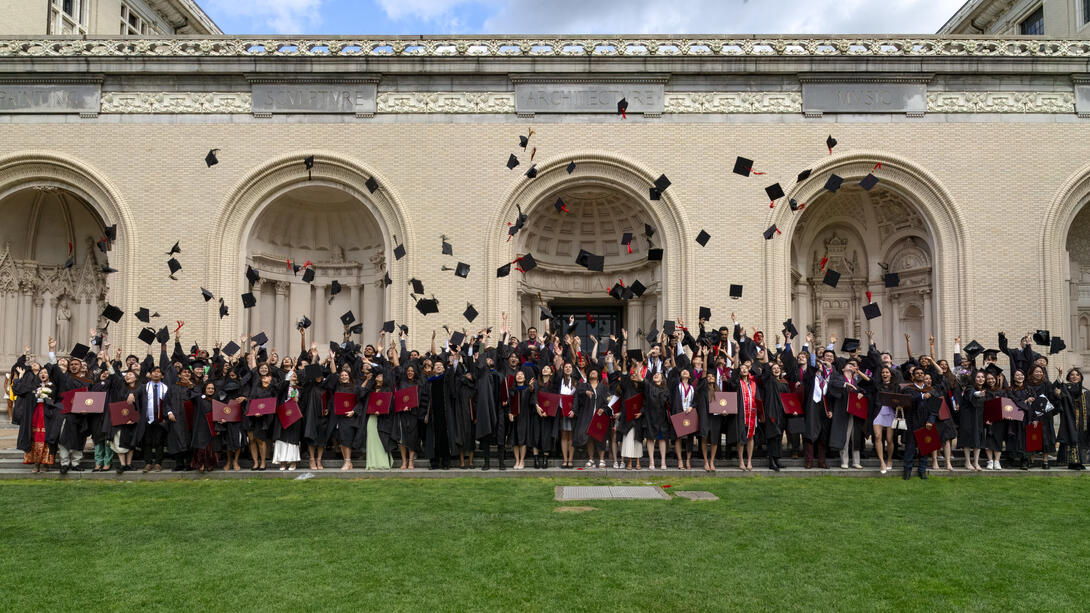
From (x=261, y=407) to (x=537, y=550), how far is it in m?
5.71

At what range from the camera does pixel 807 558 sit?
18.7 ft

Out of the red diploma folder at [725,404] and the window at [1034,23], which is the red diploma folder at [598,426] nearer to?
the red diploma folder at [725,404]

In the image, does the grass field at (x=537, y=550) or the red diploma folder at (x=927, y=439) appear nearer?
the grass field at (x=537, y=550)

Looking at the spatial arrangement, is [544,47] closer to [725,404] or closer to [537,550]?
[725,404]

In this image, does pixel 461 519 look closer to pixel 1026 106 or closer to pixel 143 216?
pixel 143 216

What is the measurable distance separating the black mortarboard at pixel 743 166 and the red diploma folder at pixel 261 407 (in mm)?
8941

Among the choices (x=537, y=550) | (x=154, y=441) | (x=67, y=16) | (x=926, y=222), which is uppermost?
(x=67, y=16)

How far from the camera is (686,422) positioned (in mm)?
10133

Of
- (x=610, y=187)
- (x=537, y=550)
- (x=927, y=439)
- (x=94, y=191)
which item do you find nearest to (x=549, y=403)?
(x=537, y=550)

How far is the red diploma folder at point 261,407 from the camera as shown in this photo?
10.2m

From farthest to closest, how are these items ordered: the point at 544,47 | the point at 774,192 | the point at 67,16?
the point at 67,16 < the point at 544,47 < the point at 774,192

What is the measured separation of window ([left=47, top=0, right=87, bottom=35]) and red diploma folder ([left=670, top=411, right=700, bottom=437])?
72.4 feet

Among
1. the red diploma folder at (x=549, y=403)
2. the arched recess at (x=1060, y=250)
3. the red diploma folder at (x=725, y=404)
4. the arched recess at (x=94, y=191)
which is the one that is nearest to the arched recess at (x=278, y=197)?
the arched recess at (x=94, y=191)

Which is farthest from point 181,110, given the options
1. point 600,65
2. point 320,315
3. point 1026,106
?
point 1026,106
